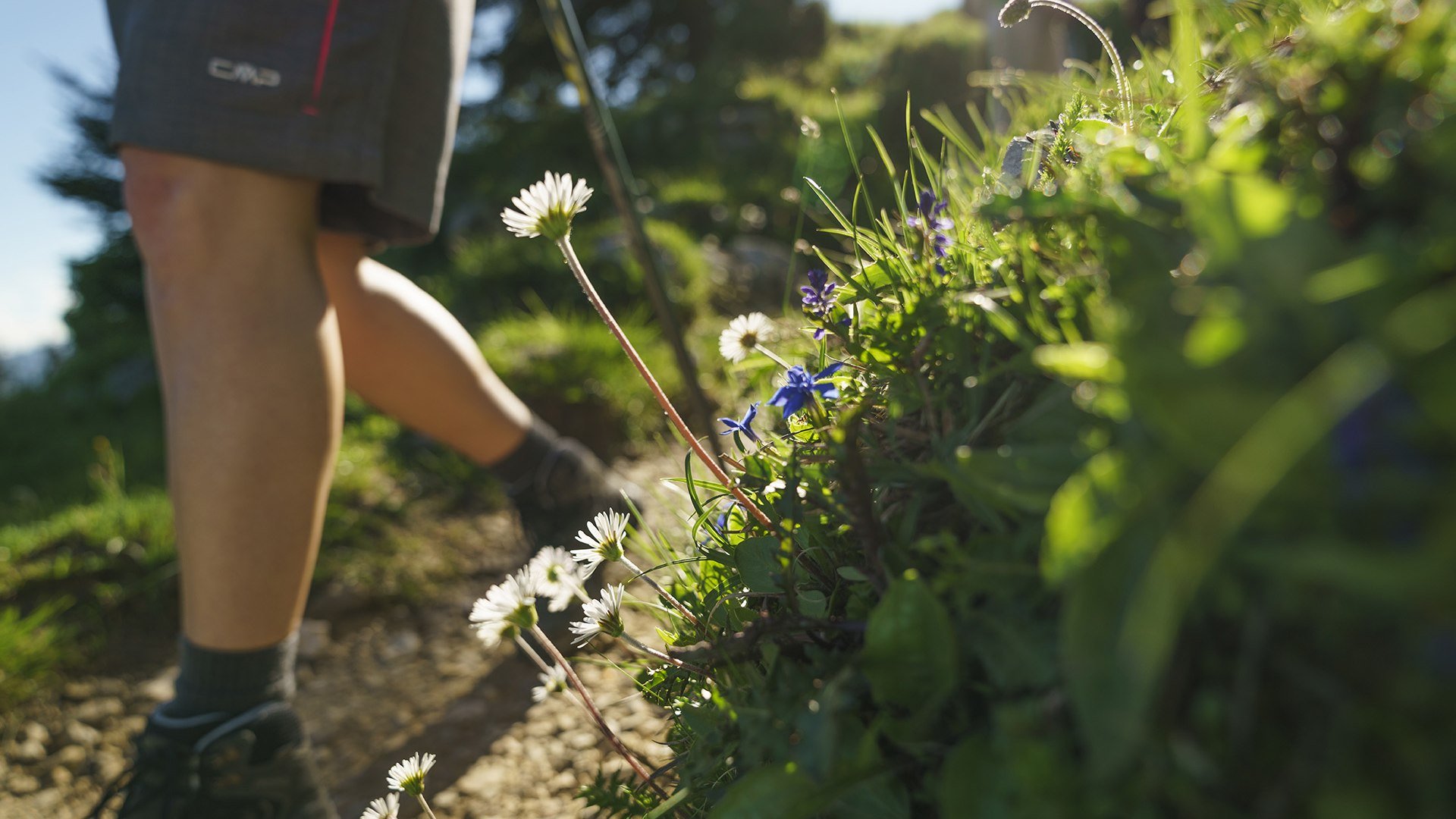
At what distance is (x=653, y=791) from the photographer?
3.36 feet

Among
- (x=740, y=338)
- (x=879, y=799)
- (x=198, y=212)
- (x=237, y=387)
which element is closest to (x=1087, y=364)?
(x=879, y=799)

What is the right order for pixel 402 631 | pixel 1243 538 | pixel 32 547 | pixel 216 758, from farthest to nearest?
pixel 32 547
pixel 402 631
pixel 216 758
pixel 1243 538

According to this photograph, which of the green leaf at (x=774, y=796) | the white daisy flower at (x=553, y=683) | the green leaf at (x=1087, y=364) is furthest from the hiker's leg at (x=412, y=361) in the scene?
the green leaf at (x=1087, y=364)

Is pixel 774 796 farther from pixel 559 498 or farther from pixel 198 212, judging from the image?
pixel 559 498

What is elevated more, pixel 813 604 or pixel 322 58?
pixel 322 58

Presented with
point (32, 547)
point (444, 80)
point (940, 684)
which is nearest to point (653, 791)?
point (940, 684)

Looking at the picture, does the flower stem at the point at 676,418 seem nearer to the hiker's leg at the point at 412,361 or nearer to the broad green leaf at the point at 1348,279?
the broad green leaf at the point at 1348,279

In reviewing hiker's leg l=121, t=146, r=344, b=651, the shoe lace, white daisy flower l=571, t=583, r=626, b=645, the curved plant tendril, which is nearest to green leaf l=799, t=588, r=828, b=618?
white daisy flower l=571, t=583, r=626, b=645

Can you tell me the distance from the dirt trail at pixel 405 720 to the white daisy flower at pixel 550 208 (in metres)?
0.60

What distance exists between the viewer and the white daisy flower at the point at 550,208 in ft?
3.07

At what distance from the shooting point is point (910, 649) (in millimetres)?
625

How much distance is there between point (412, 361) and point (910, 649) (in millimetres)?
1887

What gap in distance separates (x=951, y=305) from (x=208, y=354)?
1.46m

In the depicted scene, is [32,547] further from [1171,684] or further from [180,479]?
[1171,684]
